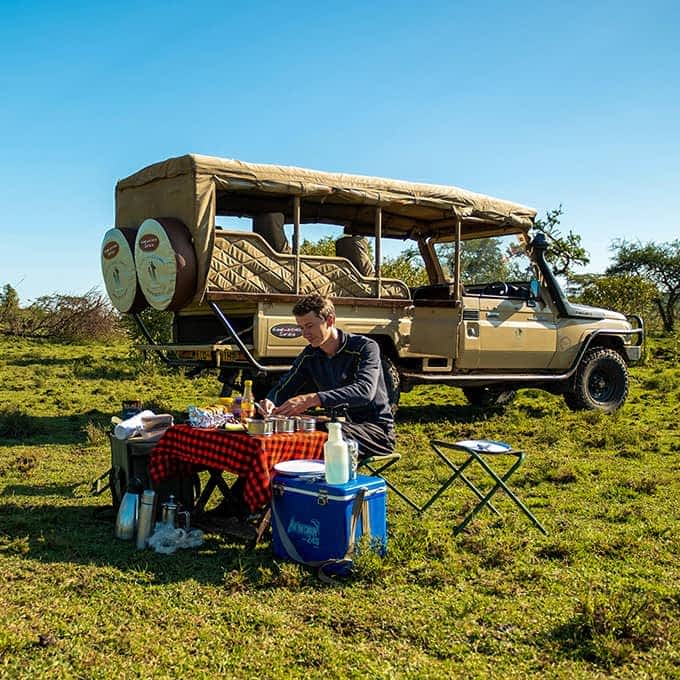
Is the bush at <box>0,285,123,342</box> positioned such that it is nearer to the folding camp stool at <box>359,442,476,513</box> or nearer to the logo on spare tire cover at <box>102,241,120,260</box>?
the logo on spare tire cover at <box>102,241,120,260</box>

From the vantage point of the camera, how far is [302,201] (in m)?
8.90

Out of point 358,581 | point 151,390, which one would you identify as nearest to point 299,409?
point 358,581

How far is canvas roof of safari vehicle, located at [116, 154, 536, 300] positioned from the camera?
790 centimetres

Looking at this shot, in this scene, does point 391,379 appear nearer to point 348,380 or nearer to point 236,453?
point 348,380

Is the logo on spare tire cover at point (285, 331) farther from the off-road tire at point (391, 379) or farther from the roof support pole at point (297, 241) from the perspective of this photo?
the off-road tire at point (391, 379)

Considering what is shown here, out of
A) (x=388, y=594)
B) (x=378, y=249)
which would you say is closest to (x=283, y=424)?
(x=388, y=594)

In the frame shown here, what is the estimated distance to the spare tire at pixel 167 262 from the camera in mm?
7777

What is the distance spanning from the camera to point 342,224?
10.0 meters

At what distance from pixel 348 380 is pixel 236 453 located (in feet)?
3.06

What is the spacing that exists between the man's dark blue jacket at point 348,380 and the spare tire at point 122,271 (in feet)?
12.0

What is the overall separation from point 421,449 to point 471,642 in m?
4.63

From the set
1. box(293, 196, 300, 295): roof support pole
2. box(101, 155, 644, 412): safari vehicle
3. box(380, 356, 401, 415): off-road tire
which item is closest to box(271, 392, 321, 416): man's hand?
box(101, 155, 644, 412): safari vehicle

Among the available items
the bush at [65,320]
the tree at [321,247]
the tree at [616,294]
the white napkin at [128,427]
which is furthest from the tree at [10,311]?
the white napkin at [128,427]

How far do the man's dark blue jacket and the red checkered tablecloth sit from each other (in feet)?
0.99
